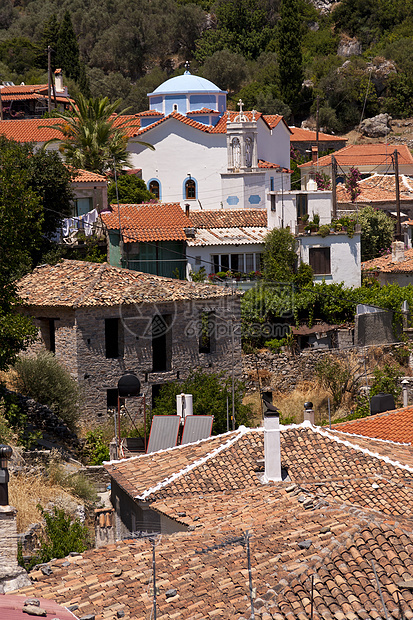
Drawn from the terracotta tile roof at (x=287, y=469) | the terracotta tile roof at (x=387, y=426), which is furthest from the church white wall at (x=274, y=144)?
the terracotta tile roof at (x=287, y=469)

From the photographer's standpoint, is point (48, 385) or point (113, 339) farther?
point (113, 339)

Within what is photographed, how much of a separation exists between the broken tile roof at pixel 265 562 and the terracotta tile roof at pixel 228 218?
23.8 metres

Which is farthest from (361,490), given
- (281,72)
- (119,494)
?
(281,72)

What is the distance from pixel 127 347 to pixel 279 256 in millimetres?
9011

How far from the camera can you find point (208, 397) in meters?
29.9

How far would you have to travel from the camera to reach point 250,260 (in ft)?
125

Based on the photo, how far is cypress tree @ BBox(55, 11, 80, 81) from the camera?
80.6 metres

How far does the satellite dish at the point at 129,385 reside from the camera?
28.5 m

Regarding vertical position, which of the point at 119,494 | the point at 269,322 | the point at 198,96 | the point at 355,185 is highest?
the point at 198,96

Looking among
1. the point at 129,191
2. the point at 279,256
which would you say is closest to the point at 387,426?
the point at 279,256

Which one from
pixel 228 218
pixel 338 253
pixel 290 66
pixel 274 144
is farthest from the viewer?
pixel 290 66

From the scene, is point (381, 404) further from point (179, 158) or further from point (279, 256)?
point (179, 158)

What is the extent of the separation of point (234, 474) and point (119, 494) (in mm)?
2681

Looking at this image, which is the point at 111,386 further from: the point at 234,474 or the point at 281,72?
the point at 281,72
